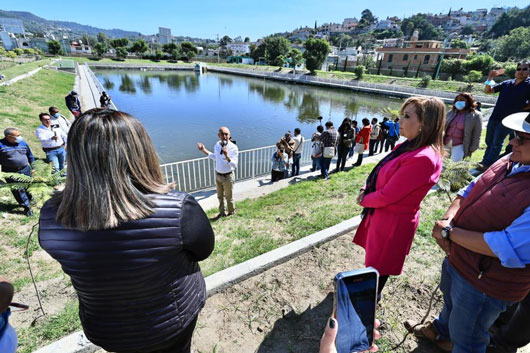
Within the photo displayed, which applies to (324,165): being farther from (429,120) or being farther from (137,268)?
(137,268)

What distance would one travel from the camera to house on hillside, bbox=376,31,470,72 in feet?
160

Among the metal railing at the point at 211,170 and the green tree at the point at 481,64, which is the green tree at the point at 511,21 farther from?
the metal railing at the point at 211,170

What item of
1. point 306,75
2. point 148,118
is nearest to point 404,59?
point 306,75

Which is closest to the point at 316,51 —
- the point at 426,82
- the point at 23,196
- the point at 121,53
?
the point at 426,82

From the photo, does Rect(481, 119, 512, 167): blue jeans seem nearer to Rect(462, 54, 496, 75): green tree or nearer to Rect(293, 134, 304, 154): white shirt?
Rect(293, 134, 304, 154): white shirt

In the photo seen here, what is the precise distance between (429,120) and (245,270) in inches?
89.3

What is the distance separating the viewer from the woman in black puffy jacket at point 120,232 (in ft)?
3.42

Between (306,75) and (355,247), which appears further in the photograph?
(306,75)

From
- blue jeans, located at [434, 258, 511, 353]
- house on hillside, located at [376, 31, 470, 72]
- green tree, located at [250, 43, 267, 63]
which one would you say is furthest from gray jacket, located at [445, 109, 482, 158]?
green tree, located at [250, 43, 267, 63]

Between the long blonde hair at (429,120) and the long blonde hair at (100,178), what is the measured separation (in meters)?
1.88

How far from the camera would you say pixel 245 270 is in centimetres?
284

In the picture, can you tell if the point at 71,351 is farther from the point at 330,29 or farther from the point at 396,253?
the point at 330,29

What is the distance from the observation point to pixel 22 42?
3649 inches

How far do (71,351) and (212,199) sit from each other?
14.5 feet
